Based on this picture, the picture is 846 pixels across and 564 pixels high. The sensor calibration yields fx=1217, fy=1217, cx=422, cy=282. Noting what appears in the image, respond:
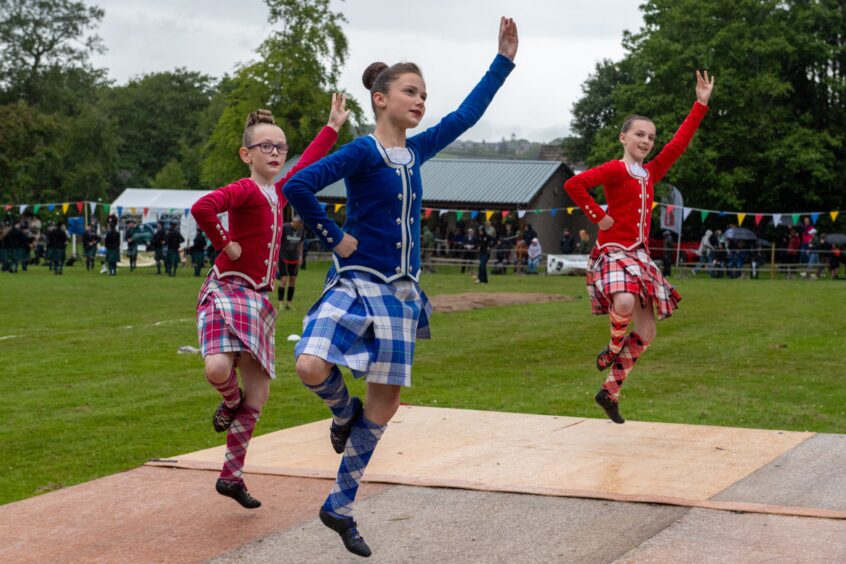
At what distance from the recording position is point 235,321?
6289mm

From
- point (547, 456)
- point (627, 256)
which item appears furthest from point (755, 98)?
point (547, 456)

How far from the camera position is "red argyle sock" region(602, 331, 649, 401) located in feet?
28.7

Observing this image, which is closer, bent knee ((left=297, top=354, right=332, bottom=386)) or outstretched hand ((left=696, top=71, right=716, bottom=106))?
bent knee ((left=297, top=354, right=332, bottom=386))

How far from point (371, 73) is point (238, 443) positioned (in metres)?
2.07

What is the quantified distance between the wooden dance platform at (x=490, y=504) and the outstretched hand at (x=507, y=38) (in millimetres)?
2305

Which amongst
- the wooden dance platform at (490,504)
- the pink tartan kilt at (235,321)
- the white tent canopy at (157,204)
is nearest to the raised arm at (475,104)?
the pink tartan kilt at (235,321)

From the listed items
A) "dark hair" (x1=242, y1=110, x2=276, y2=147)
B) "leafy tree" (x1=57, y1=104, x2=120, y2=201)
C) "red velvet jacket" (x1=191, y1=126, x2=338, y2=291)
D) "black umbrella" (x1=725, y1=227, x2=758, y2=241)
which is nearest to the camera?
"red velvet jacket" (x1=191, y1=126, x2=338, y2=291)

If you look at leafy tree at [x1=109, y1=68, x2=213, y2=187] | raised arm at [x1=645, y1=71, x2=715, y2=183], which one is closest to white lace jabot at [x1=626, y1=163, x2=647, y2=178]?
raised arm at [x1=645, y1=71, x2=715, y2=183]

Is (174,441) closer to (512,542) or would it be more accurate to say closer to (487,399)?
(487,399)

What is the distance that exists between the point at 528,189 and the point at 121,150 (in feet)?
200

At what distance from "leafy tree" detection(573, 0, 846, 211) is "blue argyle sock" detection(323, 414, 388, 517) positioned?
156ft

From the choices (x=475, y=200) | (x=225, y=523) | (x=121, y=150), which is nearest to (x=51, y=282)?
(x=475, y=200)

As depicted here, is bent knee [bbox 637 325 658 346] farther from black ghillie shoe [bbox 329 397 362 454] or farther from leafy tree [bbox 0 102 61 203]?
leafy tree [bbox 0 102 61 203]

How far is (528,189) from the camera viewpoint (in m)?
55.4
